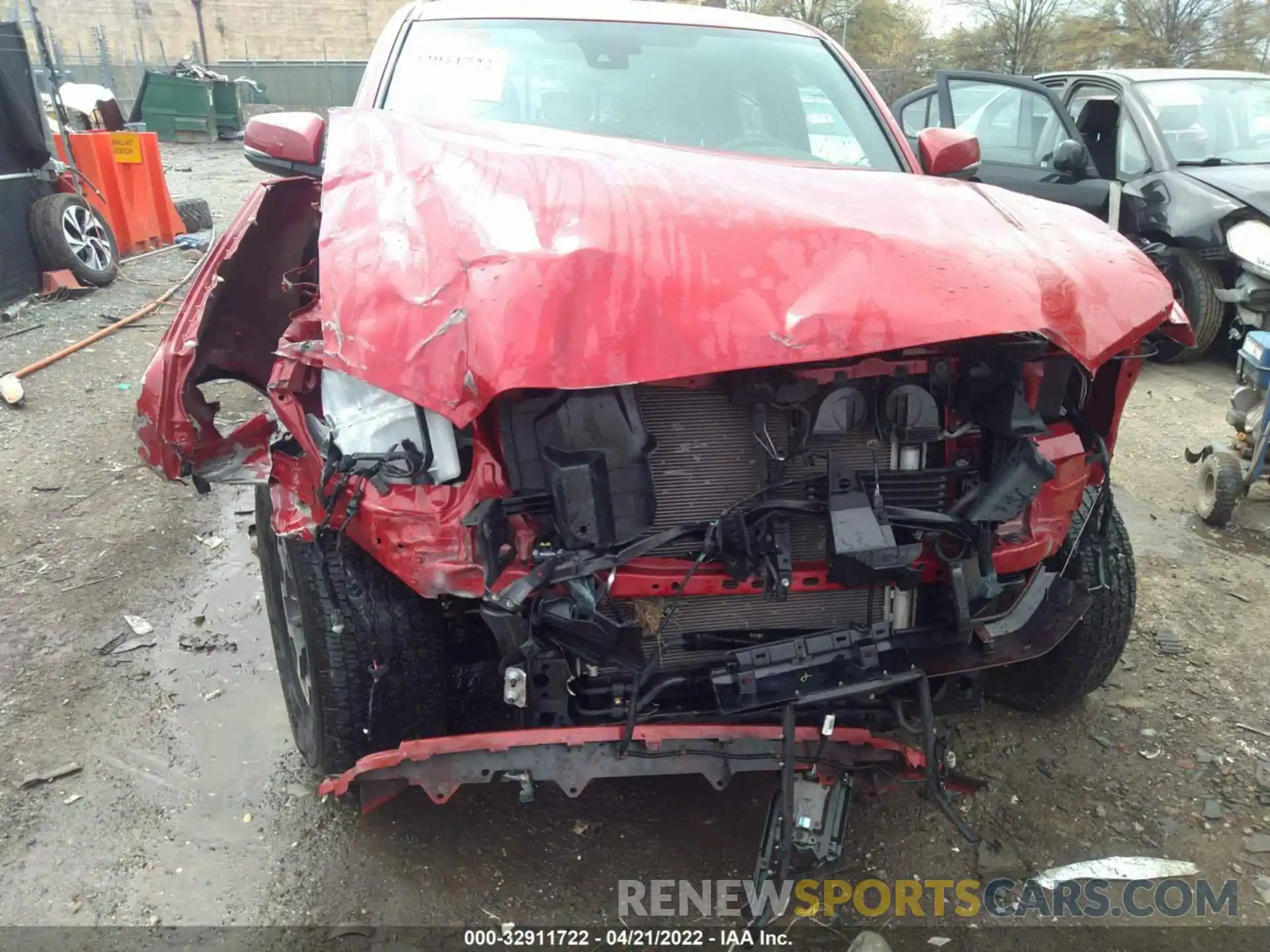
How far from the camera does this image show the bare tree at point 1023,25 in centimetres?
2167

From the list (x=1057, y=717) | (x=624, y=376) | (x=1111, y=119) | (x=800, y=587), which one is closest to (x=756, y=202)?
(x=624, y=376)

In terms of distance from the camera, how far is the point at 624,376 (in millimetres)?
1698

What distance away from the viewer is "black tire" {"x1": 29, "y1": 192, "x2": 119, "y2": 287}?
752 centimetres

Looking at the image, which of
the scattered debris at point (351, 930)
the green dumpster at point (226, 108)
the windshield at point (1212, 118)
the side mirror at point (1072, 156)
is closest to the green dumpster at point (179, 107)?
the green dumpster at point (226, 108)

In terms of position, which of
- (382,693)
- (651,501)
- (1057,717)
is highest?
(651,501)

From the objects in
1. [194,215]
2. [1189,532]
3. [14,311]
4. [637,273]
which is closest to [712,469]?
[637,273]

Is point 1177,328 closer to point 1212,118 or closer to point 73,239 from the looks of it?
point 1212,118

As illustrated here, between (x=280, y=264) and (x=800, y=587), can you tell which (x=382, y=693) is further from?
(x=280, y=264)

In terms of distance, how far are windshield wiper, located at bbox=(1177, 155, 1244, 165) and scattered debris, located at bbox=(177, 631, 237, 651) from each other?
641cm

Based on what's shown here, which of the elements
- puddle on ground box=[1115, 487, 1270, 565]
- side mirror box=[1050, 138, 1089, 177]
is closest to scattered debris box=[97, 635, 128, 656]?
puddle on ground box=[1115, 487, 1270, 565]

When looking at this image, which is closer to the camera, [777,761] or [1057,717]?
[777,761]

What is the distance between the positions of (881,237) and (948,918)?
158 centimetres

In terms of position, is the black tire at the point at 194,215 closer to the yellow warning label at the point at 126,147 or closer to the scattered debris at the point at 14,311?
the yellow warning label at the point at 126,147

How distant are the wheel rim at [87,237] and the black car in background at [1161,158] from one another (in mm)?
6888
